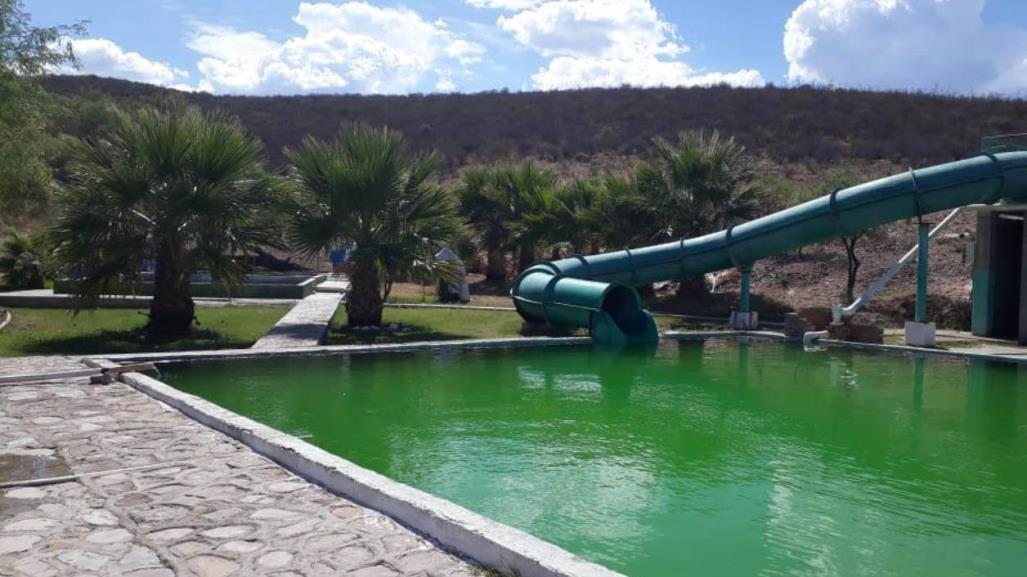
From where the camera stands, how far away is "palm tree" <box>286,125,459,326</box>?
18.0 m

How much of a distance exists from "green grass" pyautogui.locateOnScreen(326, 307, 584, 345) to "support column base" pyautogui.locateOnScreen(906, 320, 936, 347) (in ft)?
21.4

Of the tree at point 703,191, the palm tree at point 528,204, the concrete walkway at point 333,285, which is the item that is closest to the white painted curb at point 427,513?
the concrete walkway at point 333,285

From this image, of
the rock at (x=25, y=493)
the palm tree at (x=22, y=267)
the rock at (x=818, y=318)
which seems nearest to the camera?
the rock at (x=25, y=493)

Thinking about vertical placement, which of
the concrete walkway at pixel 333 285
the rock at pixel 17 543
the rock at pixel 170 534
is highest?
the concrete walkway at pixel 333 285

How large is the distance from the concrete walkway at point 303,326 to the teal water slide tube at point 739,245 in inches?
173

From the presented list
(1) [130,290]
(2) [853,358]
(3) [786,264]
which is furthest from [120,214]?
(3) [786,264]

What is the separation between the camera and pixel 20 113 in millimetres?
16156

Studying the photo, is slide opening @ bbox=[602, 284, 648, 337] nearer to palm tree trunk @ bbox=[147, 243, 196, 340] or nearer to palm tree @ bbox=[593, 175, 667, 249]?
palm tree @ bbox=[593, 175, 667, 249]

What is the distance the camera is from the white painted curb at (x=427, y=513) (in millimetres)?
4754

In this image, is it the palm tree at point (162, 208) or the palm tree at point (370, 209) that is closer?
the palm tree at point (162, 208)

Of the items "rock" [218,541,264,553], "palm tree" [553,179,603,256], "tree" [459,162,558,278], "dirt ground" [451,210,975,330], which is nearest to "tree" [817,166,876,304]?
"dirt ground" [451,210,975,330]

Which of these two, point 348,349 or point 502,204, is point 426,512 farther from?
point 502,204

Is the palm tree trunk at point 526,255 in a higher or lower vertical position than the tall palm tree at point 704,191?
lower

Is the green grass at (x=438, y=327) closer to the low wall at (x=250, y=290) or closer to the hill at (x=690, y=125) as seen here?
the low wall at (x=250, y=290)
